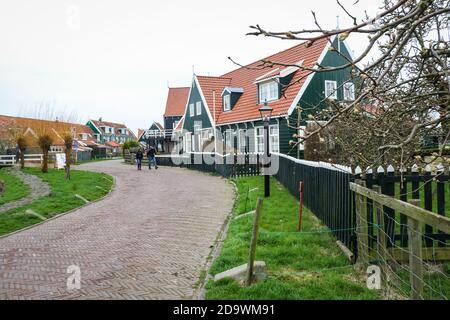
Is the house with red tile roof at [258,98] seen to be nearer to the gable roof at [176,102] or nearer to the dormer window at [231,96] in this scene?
the dormer window at [231,96]

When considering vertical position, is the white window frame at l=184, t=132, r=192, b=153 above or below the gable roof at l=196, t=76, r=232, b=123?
below

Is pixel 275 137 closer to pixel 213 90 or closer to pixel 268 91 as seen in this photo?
pixel 268 91

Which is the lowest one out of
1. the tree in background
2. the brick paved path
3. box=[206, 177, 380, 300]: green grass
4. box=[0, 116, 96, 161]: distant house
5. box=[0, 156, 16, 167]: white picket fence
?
the brick paved path

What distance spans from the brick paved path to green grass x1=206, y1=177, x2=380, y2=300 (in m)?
0.55

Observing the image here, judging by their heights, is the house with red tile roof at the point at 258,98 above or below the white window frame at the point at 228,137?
above

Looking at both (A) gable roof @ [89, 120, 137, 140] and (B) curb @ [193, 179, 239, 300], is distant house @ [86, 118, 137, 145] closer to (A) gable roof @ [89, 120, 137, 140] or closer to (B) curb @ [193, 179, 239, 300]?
(A) gable roof @ [89, 120, 137, 140]

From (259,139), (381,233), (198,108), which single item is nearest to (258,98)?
(259,139)

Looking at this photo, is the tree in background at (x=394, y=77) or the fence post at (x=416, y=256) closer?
the tree in background at (x=394, y=77)

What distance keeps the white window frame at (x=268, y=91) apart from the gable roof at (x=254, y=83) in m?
0.47

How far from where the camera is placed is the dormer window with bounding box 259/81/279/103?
23261 mm

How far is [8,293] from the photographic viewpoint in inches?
208

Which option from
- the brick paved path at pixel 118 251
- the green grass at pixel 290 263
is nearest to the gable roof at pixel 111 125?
the brick paved path at pixel 118 251

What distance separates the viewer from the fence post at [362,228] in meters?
5.35

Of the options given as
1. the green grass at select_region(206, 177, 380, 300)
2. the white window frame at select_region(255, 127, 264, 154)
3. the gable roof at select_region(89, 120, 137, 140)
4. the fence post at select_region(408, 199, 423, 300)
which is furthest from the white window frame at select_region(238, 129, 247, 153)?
the gable roof at select_region(89, 120, 137, 140)
